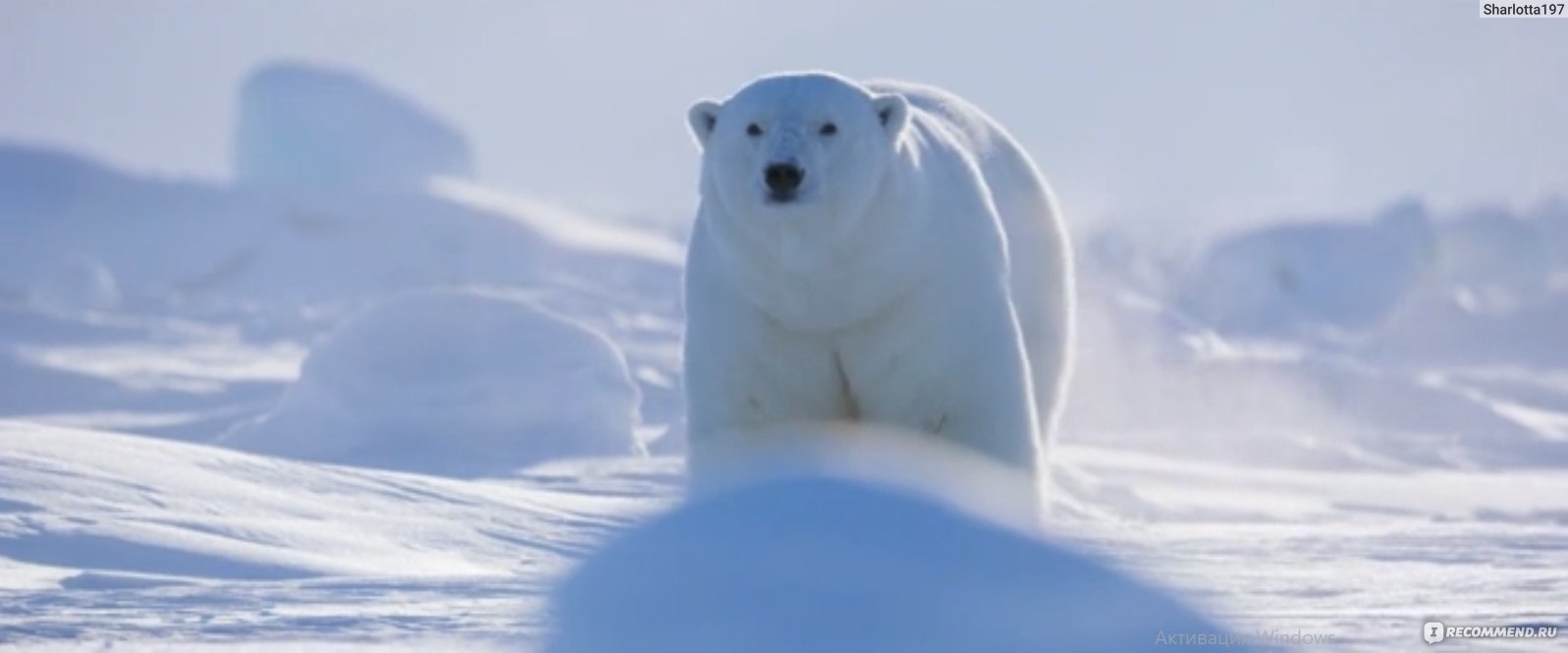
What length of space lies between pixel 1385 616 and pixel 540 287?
21.6 m

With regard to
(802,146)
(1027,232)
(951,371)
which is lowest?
(951,371)

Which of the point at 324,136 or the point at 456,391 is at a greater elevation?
the point at 324,136

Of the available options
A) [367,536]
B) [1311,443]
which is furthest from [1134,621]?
[1311,443]

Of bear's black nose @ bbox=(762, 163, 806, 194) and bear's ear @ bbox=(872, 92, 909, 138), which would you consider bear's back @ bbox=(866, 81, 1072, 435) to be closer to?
bear's ear @ bbox=(872, 92, 909, 138)

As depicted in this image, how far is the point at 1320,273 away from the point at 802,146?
22960 mm

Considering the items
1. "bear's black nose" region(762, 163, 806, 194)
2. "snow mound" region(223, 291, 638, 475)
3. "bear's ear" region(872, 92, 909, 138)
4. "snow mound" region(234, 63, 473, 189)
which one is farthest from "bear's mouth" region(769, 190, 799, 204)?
"snow mound" region(234, 63, 473, 189)

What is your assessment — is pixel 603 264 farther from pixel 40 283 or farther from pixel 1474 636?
pixel 1474 636

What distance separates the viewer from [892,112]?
469 cm

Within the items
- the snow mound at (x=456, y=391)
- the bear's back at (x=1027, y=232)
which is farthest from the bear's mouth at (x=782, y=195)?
the snow mound at (x=456, y=391)

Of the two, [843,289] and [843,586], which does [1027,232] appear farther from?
[843,586]

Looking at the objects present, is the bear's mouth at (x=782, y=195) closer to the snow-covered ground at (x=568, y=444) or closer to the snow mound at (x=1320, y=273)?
the snow-covered ground at (x=568, y=444)

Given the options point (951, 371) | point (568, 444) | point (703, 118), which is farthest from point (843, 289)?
point (568, 444)

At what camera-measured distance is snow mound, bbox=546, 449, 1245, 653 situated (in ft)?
10.2

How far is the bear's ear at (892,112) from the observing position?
468cm
